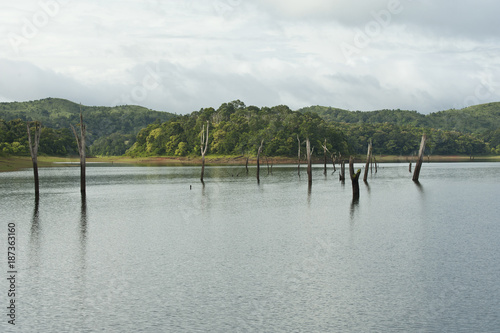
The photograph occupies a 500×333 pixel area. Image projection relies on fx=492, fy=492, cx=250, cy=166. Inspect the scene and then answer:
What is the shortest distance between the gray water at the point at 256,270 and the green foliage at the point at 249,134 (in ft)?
401

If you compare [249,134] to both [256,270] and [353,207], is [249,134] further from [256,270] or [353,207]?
[256,270]

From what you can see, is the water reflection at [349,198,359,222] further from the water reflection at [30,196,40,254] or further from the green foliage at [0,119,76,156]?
Result: the green foliage at [0,119,76,156]

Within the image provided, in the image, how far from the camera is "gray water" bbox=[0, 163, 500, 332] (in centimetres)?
1311

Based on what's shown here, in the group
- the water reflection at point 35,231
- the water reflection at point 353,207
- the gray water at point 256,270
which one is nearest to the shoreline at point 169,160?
the water reflection at point 35,231

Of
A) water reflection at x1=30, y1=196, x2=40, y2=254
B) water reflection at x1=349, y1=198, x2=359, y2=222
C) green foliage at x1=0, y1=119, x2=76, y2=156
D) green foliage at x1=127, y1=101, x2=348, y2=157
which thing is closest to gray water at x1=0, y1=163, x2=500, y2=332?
water reflection at x1=30, y1=196, x2=40, y2=254

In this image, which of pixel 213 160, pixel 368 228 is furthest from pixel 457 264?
pixel 213 160

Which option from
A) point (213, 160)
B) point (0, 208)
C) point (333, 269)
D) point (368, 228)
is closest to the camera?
point (333, 269)

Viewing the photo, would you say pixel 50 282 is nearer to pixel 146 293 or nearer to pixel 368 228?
pixel 146 293

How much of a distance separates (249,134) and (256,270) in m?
151

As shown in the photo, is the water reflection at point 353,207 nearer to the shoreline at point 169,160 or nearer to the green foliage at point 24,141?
the shoreline at point 169,160

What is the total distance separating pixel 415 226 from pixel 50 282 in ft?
64.4

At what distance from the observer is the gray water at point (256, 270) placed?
13.1m

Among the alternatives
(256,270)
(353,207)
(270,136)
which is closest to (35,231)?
(256,270)

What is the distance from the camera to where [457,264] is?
61.1ft
